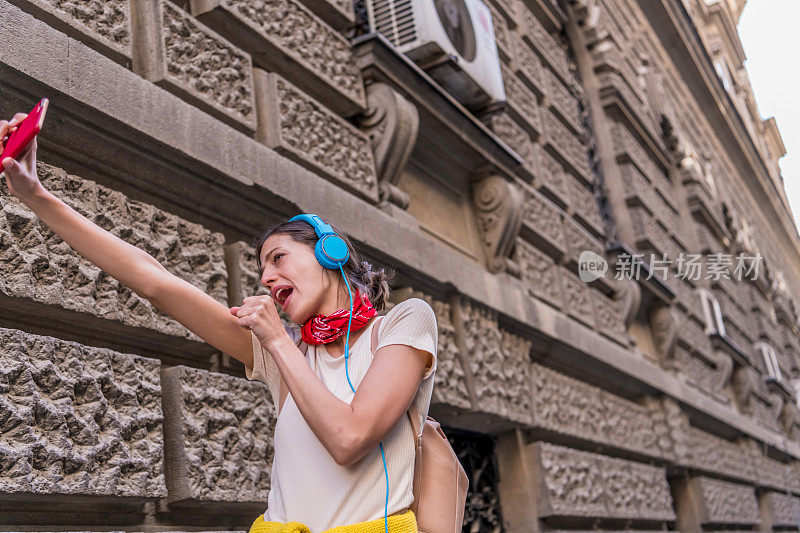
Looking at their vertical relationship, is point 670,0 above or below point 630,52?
above

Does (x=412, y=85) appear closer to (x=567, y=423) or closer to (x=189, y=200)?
(x=189, y=200)

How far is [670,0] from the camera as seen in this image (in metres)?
12.6

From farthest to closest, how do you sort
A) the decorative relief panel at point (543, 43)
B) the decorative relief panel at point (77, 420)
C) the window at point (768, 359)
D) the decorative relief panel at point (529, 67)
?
1. the window at point (768, 359)
2. the decorative relief panel at point (543, 43)
3. the decorative relief panel at point (529, 67)
4. the decorative relief panel at point (77, 420)

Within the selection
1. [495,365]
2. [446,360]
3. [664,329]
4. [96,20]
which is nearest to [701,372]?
[664,329]

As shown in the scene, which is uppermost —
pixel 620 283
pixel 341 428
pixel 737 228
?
pixel 737 228

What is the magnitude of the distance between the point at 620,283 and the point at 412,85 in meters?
3.62

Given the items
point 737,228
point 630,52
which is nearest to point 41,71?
point 630,52

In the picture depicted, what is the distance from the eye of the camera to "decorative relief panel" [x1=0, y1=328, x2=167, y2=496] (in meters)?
2.08

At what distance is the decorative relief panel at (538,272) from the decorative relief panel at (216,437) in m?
2.94

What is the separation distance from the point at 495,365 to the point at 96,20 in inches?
108

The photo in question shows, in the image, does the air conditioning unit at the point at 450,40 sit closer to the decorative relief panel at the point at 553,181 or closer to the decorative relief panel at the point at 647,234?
the decorative relief panel at the point at 553,181

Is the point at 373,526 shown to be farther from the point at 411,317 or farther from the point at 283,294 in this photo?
the point at 283,294

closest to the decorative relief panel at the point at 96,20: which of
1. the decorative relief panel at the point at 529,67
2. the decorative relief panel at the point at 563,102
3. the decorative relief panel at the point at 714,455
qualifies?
the decorative relief panel at the point at 529,67

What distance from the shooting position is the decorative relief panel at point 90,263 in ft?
7.29
